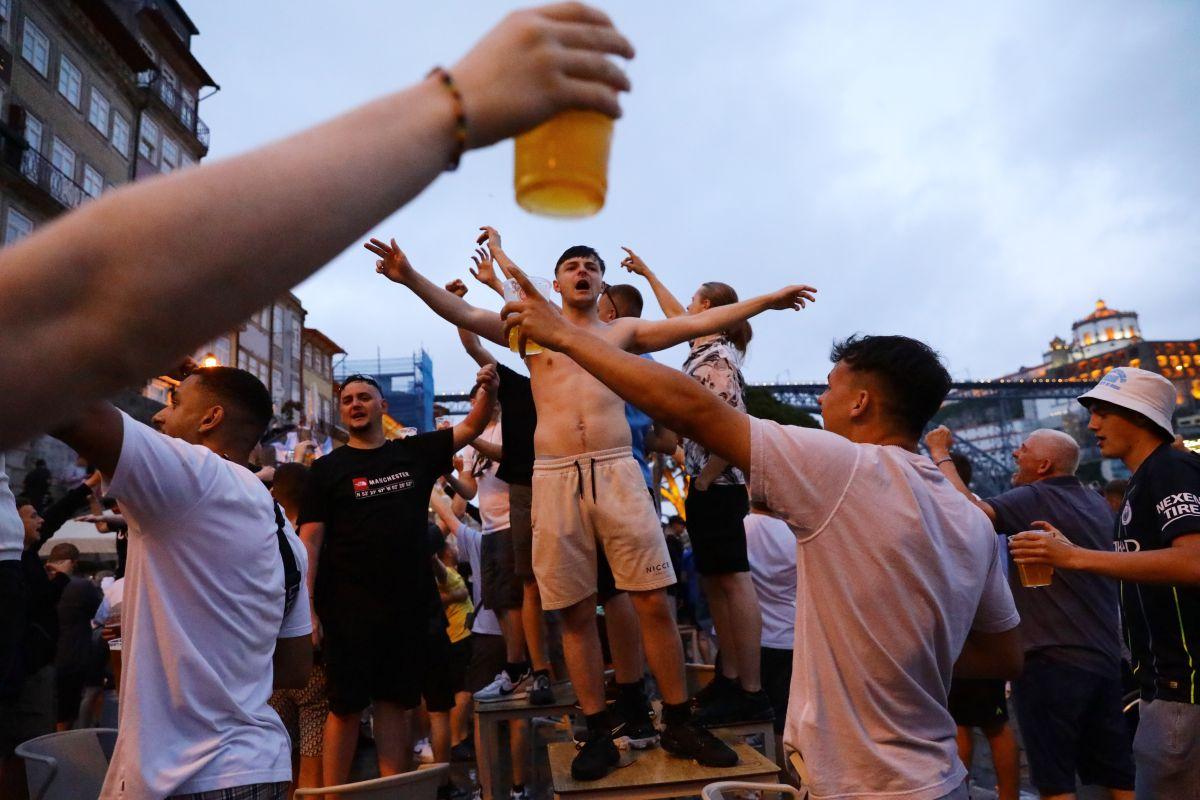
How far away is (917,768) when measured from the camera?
92.3 inches

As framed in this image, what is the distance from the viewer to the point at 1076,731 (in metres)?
4.82

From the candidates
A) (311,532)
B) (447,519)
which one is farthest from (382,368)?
(311,532)

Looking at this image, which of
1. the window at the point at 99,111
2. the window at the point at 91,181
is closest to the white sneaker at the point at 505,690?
the window at the point at 91,181

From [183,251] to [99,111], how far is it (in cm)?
3810

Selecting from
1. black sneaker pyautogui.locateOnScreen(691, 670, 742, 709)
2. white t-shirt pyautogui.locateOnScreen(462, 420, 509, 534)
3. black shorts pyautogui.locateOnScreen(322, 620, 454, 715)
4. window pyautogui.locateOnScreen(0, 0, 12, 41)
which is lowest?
black sneaker pyautogui.locateOnScreen(691, 670, 742, 709)

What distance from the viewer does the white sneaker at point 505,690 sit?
657 cm

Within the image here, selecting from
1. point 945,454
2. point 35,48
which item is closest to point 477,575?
point 945,454

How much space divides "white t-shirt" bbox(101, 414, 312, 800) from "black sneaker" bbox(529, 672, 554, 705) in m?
3.59

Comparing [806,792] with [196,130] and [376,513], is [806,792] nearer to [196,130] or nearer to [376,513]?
[376,513]

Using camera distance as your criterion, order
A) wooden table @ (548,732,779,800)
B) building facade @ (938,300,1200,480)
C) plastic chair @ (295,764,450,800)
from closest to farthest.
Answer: plastic chair @ (295,764,450,800)
wooden table @ (548,732,779,800)
building facade @ (938,300,1200,480)

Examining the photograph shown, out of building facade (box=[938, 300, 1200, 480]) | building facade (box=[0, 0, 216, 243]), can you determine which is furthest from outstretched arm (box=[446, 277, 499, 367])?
building facade (box=[938, 300, 1200, 480])

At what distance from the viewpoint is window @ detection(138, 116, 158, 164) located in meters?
35.2

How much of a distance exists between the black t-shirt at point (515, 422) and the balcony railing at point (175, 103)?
36.2 m

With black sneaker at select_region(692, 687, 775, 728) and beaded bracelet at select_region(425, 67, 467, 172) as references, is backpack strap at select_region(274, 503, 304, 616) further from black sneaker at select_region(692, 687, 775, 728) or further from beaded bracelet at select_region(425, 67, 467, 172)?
beaded bracelet at select_region(425, 67, 467, 172)
